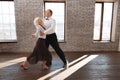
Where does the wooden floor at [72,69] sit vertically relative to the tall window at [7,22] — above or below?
below

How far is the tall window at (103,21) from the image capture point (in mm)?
4925

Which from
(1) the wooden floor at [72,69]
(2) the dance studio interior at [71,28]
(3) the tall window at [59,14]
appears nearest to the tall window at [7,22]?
(2) the dance studio interior at [71,28]

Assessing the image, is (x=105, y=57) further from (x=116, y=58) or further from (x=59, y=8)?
(x=59, y=8)

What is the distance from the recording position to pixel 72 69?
A: 3.65 m

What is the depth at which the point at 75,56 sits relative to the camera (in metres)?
4.56

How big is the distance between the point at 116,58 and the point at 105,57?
286 millimetres

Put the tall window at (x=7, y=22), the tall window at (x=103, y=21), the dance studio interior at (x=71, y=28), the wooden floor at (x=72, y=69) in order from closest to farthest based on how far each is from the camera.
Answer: the wooden floor at (x=72, y=69) < the dance studio interior at (x=71, y=28) < the tall window at (x=7, y=22) < the tall window at (x=103, y=21)

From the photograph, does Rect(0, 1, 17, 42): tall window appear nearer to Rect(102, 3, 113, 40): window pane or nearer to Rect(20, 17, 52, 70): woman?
Rect(20, 17, 52, 70): woman

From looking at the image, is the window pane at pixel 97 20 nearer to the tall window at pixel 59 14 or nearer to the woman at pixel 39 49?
the tall window at pixel 59 14

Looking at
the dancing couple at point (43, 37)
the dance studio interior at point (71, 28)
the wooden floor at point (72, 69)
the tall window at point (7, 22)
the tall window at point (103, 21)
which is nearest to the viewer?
the wooden floor at point (72, 69)

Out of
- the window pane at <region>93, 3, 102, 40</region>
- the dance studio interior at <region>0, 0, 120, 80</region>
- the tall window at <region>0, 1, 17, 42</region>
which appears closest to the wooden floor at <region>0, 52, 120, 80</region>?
the dance studio interior at <region>0, 0, 120, 80</region>

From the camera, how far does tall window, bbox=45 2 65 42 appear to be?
190 inches

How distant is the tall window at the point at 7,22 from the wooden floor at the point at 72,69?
60 centimetres

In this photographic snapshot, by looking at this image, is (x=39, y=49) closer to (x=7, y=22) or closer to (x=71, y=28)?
(x=71, y=28)
